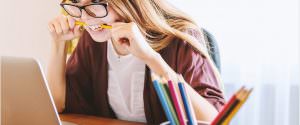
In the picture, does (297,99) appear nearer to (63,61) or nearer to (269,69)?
(269,69)

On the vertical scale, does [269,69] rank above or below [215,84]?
below

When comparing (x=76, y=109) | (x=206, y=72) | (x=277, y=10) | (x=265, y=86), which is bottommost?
(x=265, y=86)

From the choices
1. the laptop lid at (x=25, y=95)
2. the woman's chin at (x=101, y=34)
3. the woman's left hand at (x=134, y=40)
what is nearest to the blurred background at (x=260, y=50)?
the woman's chin at (x=101, y=34)

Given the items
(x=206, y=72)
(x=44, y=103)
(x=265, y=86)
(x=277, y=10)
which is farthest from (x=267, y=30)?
(x=44, y=103)

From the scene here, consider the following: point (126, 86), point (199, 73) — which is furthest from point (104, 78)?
point (199, 73)

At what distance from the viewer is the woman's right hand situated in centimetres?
105

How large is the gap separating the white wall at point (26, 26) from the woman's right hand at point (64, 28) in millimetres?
938

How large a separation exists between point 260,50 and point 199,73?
2.46 feet

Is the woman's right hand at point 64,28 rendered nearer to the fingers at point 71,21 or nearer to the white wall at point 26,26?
the fingers at point 71,21

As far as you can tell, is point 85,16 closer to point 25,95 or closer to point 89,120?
point 89,120

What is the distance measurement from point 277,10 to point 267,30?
91mm

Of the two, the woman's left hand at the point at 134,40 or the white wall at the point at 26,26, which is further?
the white wall at the point at 26,26

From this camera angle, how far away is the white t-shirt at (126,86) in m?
1.00

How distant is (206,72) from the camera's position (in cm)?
89
